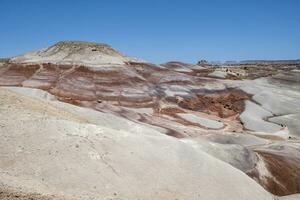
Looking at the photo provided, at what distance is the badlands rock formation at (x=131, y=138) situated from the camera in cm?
1527

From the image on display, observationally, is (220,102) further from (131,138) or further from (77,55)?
(131,138)

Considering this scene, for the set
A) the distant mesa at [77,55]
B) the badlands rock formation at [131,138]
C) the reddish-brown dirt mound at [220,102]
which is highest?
the distant mesa at [77,55]

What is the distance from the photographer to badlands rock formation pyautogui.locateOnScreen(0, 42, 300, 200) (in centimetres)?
1527

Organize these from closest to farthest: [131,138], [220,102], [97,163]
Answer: [97,163] → [131,138] → [220,102]

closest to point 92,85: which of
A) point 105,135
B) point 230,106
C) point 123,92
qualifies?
point 123,92

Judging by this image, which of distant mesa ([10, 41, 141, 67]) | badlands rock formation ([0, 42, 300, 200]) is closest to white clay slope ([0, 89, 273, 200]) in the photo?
badlands rock formation ([0, 42, 300, 200])

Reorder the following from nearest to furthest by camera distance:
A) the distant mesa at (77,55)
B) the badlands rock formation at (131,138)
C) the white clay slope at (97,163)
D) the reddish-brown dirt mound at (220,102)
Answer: the white clay slope at (97,163), the badlands rock formation at (131,138), the reddish-brown dirt mound at (220,102), the distant mesa at (77,55)

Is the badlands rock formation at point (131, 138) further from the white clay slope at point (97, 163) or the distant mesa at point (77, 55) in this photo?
the distant mesa at point (77, 55)

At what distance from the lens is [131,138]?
19516 millimetres

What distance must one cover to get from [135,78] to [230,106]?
12.9m

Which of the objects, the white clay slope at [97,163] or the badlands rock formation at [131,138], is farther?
the badlands rock formation at [131,138]

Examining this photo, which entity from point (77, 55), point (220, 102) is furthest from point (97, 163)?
point (77, 55)

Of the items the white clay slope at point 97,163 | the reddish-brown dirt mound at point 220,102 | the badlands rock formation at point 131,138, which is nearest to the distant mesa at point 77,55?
the badlands rock formation at point 131,138

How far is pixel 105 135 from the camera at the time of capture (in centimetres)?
1847
